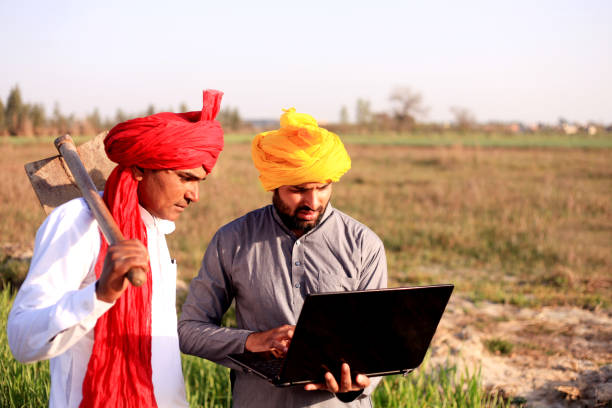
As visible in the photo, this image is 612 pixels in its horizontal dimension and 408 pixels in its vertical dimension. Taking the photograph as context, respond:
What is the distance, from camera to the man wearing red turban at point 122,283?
172cm

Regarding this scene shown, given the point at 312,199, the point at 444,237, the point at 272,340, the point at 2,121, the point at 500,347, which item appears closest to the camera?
the point at 272,340

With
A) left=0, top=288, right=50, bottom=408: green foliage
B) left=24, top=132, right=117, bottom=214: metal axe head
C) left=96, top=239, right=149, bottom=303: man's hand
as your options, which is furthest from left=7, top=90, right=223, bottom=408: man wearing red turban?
left=0, top=288, right=50, bottom=408: green foliage

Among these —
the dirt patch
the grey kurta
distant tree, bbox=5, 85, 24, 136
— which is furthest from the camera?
distant tree, bbox=5, 85, 24, 136

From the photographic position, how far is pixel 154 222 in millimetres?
2240

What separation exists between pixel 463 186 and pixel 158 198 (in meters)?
17.6

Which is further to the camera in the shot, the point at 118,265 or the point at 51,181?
the point at 51,181

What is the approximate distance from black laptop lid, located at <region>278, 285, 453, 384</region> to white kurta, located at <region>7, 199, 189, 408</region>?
410 mm

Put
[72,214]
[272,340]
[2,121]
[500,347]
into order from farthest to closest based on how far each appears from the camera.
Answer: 1. [2,121]
2. [500,347]
3. [272,340]
4. [72,214]

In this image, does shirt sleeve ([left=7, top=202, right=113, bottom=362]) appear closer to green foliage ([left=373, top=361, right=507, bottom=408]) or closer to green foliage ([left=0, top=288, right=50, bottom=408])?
green foliage ([left=0, top=288, right=50, bottom=408])

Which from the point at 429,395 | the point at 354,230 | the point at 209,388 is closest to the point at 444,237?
the point at 429,395

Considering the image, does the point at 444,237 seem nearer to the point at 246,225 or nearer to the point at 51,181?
the point at 246,225

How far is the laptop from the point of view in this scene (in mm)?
2199

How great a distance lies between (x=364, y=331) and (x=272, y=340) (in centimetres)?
35

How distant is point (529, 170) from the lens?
25828mm
